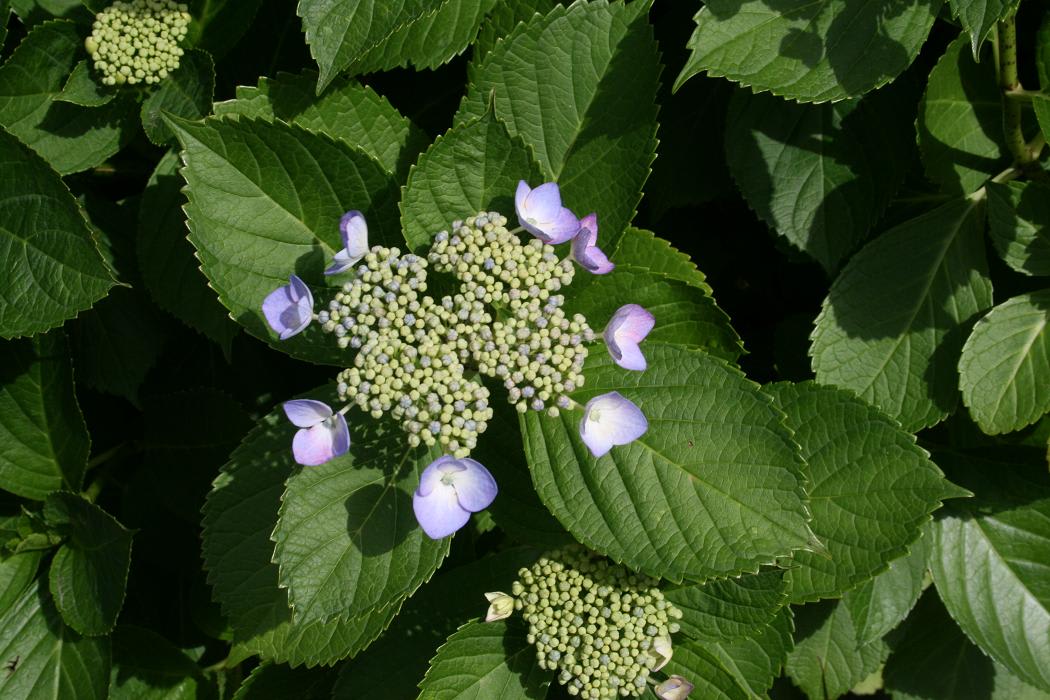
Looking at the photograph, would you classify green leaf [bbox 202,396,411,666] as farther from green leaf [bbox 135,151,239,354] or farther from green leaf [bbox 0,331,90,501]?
green leaf [bbox 0,331,90,501]

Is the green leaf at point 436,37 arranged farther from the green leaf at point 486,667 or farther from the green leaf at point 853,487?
the green leaf at point 486,667

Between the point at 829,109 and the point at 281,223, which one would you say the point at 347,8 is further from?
the point at 829,109

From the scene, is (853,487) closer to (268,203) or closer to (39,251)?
(268,203)

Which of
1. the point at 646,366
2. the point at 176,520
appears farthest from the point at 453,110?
the point at 176,520

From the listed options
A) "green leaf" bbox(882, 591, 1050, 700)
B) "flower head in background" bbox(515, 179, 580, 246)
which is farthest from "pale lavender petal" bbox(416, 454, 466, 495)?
"green leaf" bbox(882, 591, 1050, 700)

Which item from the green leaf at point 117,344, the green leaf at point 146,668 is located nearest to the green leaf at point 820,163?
the green leaf at point 117,344

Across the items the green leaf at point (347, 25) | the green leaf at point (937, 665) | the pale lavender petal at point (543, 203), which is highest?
the green leaf at point (347, 25)
